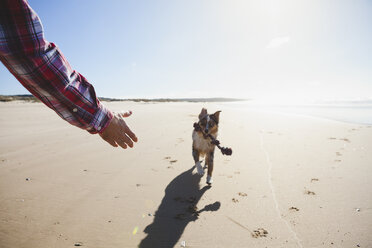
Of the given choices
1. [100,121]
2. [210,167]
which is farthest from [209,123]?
[100,121]

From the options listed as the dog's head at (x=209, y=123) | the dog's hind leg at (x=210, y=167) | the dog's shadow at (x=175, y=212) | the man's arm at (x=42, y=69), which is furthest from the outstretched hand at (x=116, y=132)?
the dog's hind leg at (x=210, y=167)

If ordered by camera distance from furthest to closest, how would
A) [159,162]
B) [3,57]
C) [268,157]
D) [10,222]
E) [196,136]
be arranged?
[268,157], [159,162], [196,136], [10,222], [3,57]

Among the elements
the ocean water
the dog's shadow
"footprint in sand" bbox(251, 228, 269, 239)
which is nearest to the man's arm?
the dog's shadow

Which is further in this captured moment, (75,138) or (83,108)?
(75,138)

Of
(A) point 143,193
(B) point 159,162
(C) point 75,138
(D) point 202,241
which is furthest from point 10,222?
(C) point 75,138

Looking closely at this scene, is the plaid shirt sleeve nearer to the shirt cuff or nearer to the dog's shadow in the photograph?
the shirt cuff

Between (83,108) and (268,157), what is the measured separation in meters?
5.52

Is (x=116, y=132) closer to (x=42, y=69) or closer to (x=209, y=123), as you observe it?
(x=42, y=69)

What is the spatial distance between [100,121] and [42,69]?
1.37ft

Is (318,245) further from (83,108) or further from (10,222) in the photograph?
(10,222)

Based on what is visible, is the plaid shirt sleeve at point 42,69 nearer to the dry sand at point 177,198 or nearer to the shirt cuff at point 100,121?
the shirt cuff at point 100,121

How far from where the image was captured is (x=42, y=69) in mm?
1045

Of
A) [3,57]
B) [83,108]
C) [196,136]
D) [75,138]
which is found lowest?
[75,138]

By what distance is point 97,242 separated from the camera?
2398mm
